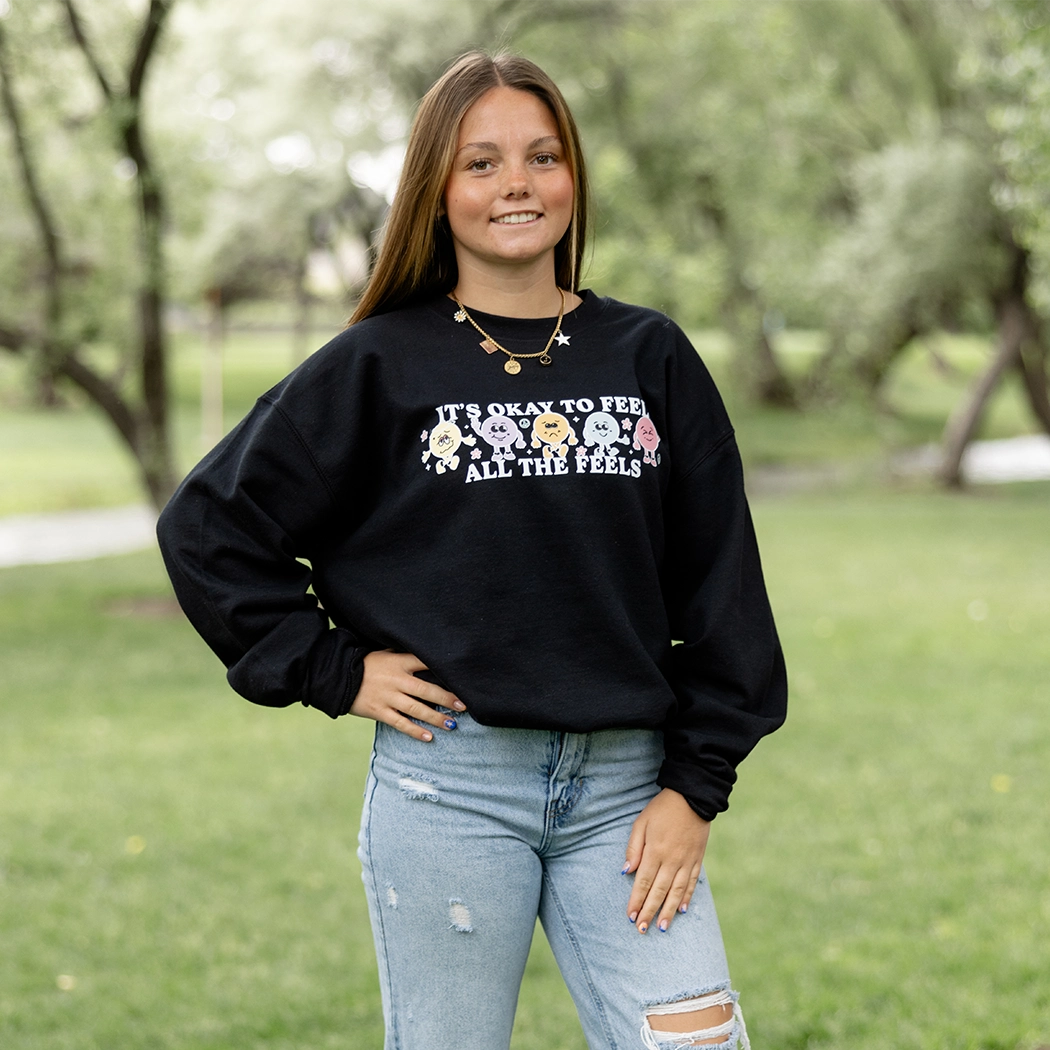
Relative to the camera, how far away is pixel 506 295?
85.7 inches

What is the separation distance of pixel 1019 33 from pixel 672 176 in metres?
7.94

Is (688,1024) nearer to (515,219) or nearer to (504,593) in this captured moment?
(504,593)

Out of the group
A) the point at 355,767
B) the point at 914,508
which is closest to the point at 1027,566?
the point at 914,508

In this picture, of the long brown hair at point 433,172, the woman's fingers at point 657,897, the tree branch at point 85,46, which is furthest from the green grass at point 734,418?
the woman's fingers at point 657,897

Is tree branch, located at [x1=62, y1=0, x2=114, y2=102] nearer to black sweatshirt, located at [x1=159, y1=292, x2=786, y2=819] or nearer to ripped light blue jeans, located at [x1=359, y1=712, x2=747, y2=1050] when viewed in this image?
black sweatshirt, located at [x1=159, y1=292, x2=786, y2=819]

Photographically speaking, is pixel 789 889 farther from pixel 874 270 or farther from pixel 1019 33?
pixel 874 270

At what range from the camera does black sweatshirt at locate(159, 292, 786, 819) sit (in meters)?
1.99

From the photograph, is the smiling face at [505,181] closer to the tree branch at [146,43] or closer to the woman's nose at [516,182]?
the woman's nose at [516,182]

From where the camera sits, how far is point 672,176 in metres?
18.6

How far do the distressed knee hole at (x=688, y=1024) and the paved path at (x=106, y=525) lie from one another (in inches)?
415

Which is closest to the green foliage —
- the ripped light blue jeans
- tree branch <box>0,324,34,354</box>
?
tree branch <box>0,324,34,354</box>

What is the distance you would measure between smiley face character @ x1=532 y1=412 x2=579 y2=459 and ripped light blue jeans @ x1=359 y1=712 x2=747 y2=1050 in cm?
41

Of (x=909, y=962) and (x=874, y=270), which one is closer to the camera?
(x=909, y=962)

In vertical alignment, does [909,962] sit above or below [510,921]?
below
